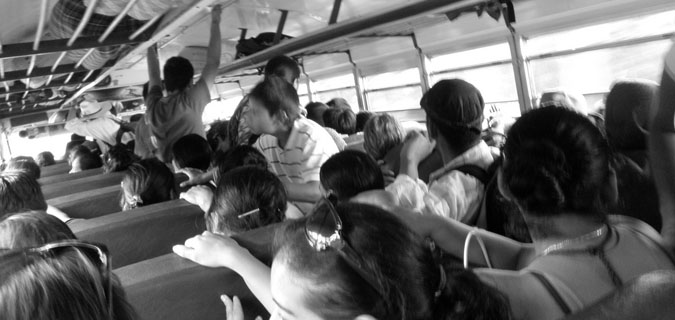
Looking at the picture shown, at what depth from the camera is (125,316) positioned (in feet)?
3.10

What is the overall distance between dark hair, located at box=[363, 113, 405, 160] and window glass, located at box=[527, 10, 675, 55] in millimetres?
2019

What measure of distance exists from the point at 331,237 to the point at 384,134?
2.03m

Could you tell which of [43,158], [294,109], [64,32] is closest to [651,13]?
[294,109]

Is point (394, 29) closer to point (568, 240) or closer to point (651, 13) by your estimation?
point (651, 13)

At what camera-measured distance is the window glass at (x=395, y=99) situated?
19.9ft

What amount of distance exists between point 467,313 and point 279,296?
1.14 feet

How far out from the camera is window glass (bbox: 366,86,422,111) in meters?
6.07

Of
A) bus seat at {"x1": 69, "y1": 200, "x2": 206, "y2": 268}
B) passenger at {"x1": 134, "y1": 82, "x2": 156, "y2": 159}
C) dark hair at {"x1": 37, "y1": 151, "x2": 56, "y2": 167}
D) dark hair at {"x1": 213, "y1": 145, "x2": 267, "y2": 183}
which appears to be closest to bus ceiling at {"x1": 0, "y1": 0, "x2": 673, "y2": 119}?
passenger at {"x1": 134, "y1": 82, "x2": 156, "y2": 159}

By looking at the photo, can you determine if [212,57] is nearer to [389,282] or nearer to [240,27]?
[240,27]

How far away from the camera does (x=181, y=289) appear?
120cm

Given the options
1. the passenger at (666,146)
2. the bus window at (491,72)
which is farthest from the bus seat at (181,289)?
the bus window at (491,72)

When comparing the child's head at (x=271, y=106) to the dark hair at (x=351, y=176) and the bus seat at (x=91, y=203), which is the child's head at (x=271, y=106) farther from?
the bus seat at (x=91, y=203)

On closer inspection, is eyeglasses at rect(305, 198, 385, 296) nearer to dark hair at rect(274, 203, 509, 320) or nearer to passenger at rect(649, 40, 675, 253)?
dark hair at rect(274, 203, 509, 320)

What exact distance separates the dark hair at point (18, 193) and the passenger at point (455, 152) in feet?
5.41
